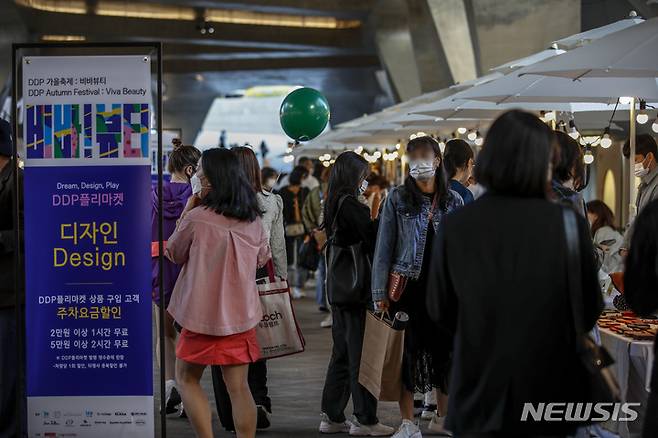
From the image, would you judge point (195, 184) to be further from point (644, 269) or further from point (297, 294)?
point (297, 294)

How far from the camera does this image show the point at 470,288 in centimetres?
378

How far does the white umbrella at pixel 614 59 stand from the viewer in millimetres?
7176

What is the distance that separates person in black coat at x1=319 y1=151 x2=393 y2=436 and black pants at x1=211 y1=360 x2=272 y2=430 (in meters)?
0.44

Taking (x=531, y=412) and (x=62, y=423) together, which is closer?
(x=531, y=412)

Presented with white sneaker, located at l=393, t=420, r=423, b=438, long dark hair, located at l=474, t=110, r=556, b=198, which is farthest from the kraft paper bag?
long dark hair, located at l=474, t=110, r=556, b=198

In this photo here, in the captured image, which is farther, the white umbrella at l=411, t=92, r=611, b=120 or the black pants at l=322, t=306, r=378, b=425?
the white umbrella at l=411, t=92, r=611, b=120

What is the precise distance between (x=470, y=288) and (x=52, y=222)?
9.49 ft

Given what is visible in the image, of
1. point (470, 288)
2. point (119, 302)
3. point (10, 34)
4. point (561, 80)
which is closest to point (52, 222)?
point (119, 302)

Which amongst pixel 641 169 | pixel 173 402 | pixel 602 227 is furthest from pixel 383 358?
pixel 602 227

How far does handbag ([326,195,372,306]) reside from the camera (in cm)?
729

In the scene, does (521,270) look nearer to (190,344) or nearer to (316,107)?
(190,344)

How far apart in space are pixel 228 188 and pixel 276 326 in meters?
1.22

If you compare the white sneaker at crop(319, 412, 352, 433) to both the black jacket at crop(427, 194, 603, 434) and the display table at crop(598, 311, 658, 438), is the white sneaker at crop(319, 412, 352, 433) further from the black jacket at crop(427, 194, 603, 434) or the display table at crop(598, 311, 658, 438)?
the black jacket at crop(427, 194, 603, 434)

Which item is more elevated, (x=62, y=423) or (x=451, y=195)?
(x=451, y=195)
